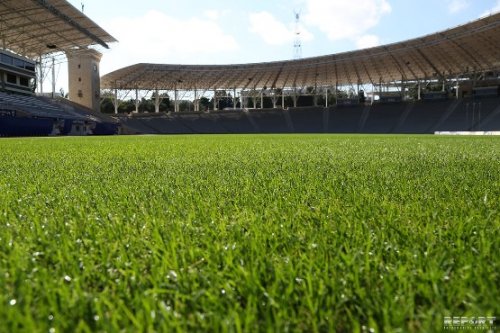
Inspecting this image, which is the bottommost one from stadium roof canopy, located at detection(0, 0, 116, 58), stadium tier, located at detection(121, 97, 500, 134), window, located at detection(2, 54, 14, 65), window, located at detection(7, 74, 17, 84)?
stadium tier, located at detection(121, 97, 500, 134)

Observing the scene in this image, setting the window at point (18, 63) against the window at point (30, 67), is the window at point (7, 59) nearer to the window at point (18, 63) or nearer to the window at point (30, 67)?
the window at point (18, 63)

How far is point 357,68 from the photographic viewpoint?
46406mm

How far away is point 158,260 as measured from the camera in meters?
1.13

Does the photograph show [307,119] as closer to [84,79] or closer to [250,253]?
[84,79]

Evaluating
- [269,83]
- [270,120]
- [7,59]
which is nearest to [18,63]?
[7,59]

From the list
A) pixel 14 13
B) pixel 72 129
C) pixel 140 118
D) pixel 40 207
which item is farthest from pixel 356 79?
pixel 40 207

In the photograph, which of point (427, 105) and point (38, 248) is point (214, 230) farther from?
point (427, 105)

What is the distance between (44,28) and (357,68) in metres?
32.1

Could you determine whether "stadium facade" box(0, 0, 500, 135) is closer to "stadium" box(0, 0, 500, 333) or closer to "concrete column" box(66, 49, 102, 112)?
"concrete column" box(66, 49, 102, 112)

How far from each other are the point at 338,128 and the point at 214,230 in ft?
162

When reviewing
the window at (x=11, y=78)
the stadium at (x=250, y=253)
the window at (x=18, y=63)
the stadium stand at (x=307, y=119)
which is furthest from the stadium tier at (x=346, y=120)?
the stadium at (x=250, y=253)

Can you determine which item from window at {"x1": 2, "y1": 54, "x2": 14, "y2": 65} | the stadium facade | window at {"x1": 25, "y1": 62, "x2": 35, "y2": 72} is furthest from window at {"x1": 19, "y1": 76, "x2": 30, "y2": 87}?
window at {"x1": 2, "y1": 54, "x2": 14, "y2": 65}

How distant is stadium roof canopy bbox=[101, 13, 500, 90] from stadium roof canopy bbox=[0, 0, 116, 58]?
9.51 m

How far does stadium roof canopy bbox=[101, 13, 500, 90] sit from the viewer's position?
1412 inches
